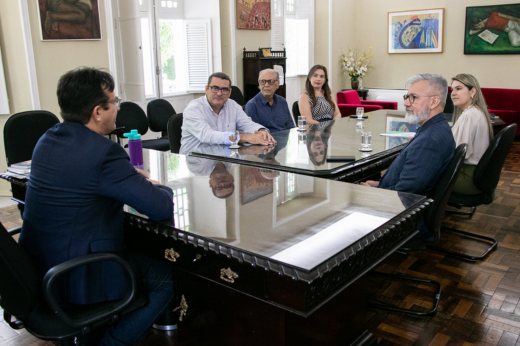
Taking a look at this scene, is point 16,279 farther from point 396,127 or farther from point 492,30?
point 492,30

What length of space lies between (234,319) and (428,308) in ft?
4.14

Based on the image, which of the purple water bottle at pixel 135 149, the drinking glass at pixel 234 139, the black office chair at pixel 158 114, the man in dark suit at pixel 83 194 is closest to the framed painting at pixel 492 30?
the black office chair at pixel 158 114

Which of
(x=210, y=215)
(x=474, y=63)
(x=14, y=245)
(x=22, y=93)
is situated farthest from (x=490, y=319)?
(x=474, y=63)

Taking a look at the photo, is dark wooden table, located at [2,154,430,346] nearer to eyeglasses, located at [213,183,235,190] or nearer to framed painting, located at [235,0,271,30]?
eyeglasses, located at [213,183,235,190]

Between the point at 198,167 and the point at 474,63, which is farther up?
the point at 474,63

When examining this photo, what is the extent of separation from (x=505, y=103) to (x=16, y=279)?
7.91 m

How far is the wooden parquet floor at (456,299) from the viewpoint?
2244mm

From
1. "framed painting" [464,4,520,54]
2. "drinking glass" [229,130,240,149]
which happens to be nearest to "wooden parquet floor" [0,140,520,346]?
"drinking glass" [229,130,240,149]

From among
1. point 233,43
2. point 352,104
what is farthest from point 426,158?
point 352,104

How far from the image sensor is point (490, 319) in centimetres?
237

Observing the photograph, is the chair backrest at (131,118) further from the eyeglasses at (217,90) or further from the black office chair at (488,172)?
the black office chair at (488,172)

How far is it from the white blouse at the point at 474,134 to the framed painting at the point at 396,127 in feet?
1.32

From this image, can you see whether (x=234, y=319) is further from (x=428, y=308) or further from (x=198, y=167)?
(x=428, y=308)

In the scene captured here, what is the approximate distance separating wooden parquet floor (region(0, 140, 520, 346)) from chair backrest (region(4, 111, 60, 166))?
1.31 metres
